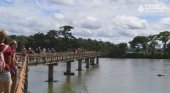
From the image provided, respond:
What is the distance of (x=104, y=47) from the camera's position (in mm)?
199375

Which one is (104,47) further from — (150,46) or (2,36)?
(2,36)

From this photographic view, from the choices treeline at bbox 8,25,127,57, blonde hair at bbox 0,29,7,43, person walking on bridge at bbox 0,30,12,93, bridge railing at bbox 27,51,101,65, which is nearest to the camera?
blonde hair at bbox 0,29,7,43

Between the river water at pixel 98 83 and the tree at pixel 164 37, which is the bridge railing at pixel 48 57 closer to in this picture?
the river water at pixel 98 83

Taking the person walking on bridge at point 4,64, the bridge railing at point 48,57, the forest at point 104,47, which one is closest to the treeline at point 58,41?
the forest at point 104,47

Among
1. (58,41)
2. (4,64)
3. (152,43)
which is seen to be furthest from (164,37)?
(4,64)

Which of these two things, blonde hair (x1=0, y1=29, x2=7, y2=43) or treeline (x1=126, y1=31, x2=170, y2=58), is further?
treeline (x1=126, y1=31, x2=170, y2=58)

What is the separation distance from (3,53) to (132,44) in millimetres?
186100

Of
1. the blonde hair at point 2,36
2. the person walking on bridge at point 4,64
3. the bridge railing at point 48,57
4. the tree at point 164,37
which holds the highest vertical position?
the tree at point 164,37

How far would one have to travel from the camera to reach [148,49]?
189875 millimetres

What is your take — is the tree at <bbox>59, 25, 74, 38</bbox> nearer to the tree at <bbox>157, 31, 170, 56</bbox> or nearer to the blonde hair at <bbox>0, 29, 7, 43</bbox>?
the tree at <bbox>157, 31, 170, 56</bbox>

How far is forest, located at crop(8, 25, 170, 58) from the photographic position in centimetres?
15500

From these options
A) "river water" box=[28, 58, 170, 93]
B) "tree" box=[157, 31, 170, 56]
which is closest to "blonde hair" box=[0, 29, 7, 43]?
"river water" box=[28, 58, 170, 93]

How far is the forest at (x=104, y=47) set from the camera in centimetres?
15500

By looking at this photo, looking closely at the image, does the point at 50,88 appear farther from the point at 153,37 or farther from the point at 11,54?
the point at 153,37
